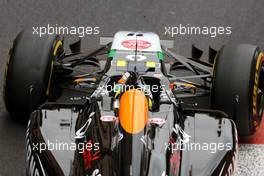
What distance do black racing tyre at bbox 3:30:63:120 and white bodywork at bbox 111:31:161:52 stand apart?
59cm

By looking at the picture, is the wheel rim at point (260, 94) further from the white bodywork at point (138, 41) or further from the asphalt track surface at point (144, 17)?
the asphalt track surface at point (144, 17)

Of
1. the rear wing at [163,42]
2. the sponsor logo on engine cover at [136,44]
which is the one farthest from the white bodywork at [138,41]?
the rear wing at [163,42]

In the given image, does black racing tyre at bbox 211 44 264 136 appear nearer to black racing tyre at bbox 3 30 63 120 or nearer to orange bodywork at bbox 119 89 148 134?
orange bodywork at bbox 119 89 148 134

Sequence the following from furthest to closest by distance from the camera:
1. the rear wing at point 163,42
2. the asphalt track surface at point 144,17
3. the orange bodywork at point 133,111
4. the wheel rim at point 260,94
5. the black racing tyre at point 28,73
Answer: the asphalt track surface at point 144,17, the rear wing at point 163,42, the wheel rim at point 260,94, the black racing tyre at point 28,73, the orange bodywork at point 133,111

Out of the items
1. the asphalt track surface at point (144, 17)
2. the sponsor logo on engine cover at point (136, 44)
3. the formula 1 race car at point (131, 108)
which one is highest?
the asphalt track surface at point (144, 17)

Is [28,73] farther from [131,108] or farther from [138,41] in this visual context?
[131,108]

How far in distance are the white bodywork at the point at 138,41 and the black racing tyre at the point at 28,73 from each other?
0.59 metres

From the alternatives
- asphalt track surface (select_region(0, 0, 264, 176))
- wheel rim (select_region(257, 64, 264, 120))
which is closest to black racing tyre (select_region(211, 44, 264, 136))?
wheel rim (select_region(257, 64, 264, 120))

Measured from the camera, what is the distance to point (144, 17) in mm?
7816

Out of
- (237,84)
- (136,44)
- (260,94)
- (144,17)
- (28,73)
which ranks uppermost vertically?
(144,17)

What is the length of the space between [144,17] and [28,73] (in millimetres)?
2511

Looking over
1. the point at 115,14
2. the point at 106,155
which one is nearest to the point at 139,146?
the point at 106,155

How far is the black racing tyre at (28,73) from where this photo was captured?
5633 millimetres

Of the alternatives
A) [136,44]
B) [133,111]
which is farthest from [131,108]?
[136,44]
